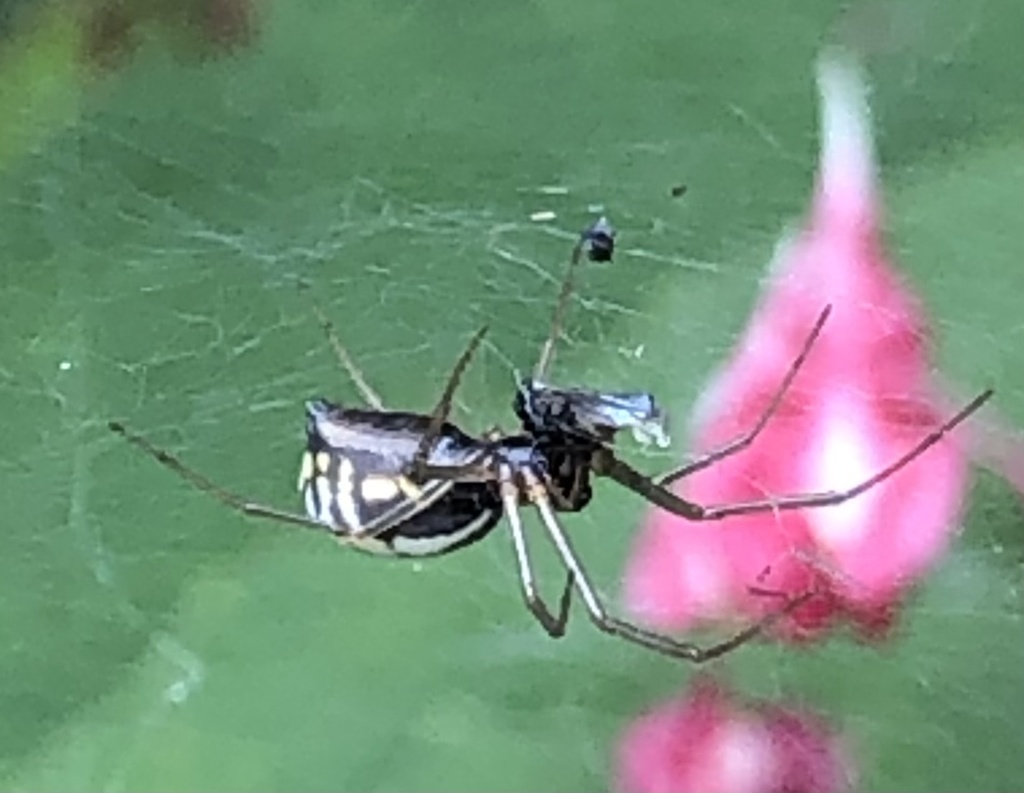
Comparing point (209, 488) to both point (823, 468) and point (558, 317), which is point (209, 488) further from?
point (823, 468)

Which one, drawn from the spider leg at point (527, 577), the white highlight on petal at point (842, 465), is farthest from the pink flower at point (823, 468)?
the spider leg at point (527, 577)

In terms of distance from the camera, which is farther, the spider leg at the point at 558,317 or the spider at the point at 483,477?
the spider leg at the point at 558,317

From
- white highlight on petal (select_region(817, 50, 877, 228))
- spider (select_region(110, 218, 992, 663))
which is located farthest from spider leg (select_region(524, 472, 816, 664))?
white highlight on petal (select_region(817, 50, 877, 228))

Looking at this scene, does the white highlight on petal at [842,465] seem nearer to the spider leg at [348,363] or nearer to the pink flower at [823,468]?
the pink flower at [823,468]

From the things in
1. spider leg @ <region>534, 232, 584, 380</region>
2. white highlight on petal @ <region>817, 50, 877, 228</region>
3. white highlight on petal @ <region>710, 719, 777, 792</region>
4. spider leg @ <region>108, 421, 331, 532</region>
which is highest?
white highlight on petal @ <region>817, 50, 877, 228</region>

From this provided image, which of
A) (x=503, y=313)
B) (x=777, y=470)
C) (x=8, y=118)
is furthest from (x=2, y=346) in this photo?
(x=777, y=470)

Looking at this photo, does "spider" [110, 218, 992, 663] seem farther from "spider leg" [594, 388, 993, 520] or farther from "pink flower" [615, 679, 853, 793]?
"pink flower" [615, 679, 853, 793]

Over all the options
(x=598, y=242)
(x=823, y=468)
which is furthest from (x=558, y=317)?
(x=823, y=468)
